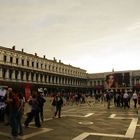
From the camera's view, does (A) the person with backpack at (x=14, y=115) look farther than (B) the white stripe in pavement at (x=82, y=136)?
No

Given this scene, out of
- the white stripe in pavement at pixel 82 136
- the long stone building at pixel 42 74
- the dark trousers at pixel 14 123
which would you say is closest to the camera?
the dark trousers at pixel 14 123

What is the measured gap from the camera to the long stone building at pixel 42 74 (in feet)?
243

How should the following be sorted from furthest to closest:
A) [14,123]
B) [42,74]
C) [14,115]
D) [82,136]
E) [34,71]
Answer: [42,74], [34,71], [82,136], [14,115], [14,123]

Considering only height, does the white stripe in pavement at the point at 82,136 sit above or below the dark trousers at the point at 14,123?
below

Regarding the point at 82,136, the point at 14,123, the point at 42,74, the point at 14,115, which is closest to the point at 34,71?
the point at 42,74

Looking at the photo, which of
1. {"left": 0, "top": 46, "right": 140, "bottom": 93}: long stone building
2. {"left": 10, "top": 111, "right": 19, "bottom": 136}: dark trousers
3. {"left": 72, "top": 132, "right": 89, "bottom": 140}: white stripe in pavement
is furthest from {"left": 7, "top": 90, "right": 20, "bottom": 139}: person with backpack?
{"left": 0, "top": 46, "right": 140, "bottom": 93}: long stone building

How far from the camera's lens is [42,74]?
9319 cm

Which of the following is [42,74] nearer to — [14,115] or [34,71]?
[34,71]

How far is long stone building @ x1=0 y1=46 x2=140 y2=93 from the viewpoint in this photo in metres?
74.2

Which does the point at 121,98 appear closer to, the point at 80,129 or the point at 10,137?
the point at 80,129

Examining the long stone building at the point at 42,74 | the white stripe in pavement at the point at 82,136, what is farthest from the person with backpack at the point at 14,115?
the long stone building at the point at 42,74

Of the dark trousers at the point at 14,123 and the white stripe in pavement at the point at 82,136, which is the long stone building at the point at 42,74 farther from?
the dark trousers at the point at 14,123

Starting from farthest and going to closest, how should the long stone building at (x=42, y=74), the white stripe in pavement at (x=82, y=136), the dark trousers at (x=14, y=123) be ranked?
the long stone building at (x=42, y=74) → the white stripe in pavement at (x=82, y=136) → the dark trousers at (x=14, y=123)

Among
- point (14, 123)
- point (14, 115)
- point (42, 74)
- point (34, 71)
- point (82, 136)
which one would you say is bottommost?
point (82, 136)
